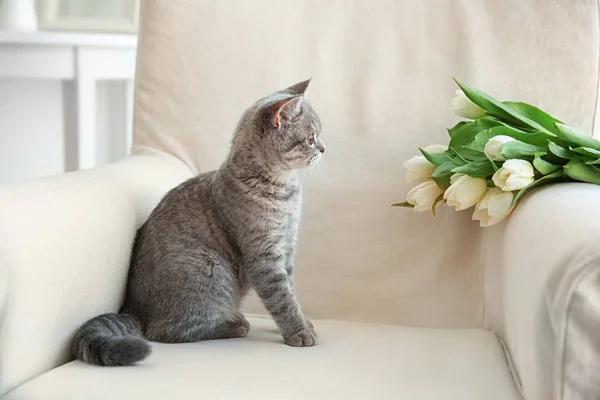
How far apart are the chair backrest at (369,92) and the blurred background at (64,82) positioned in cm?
49

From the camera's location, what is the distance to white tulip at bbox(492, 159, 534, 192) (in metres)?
1.21

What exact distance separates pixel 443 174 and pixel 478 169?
0.27ft

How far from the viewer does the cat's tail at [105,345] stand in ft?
3.71

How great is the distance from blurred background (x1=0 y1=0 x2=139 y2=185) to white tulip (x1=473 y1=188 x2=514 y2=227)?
47.9 inches

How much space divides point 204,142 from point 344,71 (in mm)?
324

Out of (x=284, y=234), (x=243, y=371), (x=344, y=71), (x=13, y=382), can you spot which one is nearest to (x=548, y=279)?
(x=243, y=371)

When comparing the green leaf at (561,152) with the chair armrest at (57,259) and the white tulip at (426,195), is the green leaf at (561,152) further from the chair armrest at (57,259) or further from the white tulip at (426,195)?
the chair armrest at (57,259)

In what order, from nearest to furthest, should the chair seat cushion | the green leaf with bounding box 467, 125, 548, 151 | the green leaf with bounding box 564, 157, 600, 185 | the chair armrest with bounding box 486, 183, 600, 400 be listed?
the chair armrest with bounding box 486, 183, 600, 400 < the chair seat cushion < the green leaf with bounding box 564, 157, 600, 185 < the green leaf with bounding box 467, 125, 548, 151

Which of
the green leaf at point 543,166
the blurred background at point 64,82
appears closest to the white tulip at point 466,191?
the green leaf at point 543,166

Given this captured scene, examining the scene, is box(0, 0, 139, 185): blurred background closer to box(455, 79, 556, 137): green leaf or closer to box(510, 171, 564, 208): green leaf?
box(455, 79, 556, 137): green leaf

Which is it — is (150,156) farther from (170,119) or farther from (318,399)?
(318,399)

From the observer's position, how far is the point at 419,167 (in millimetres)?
1410

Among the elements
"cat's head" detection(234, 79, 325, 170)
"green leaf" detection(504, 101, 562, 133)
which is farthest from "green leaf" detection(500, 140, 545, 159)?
"cat's head" detection(234, 79, 325, 170)

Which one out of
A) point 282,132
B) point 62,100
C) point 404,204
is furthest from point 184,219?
point 62,100
